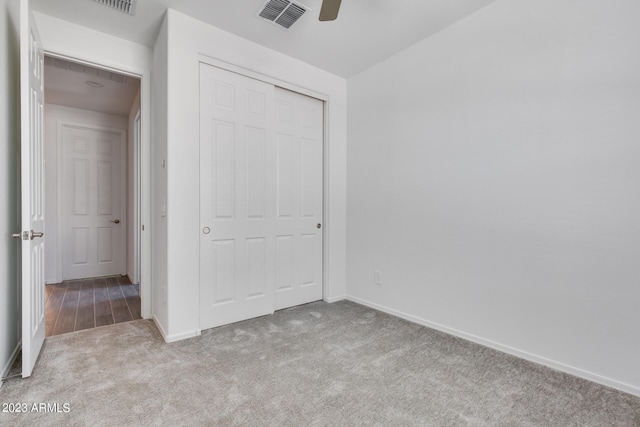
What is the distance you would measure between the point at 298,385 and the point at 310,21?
2668 millimetres

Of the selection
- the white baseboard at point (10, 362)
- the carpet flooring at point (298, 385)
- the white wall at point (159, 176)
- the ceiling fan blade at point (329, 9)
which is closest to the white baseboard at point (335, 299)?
the carpet flooring at point (298, 385)

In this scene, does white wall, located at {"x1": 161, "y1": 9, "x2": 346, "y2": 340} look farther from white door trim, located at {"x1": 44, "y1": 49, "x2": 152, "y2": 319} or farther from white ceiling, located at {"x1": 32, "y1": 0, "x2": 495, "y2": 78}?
white door trim, located at {"x1": 44, "y1": 49, "x2": 152, "y2": 319}

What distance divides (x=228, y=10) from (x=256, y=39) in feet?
1.42

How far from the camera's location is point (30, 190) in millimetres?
1835

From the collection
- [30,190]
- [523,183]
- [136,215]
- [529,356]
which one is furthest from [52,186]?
[529,356]

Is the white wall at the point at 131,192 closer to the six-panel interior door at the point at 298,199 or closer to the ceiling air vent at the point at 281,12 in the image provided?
the six-panel interior door at the point at 298,199

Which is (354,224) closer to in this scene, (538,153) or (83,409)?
(538,153)

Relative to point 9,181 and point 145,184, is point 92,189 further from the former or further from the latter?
point 9,181

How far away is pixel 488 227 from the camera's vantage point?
92.3 inches

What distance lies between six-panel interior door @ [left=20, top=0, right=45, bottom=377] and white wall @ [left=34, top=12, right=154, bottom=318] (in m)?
0.42

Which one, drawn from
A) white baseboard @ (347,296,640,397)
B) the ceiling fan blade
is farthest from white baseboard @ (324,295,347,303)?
the ceiling fan blade

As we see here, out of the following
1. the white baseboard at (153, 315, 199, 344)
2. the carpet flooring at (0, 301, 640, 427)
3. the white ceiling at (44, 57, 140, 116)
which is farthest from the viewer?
the white ceiling at (44, 57, 140, 116)

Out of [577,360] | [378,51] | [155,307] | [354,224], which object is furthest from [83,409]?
[378,51]

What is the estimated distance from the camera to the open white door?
1.76m
